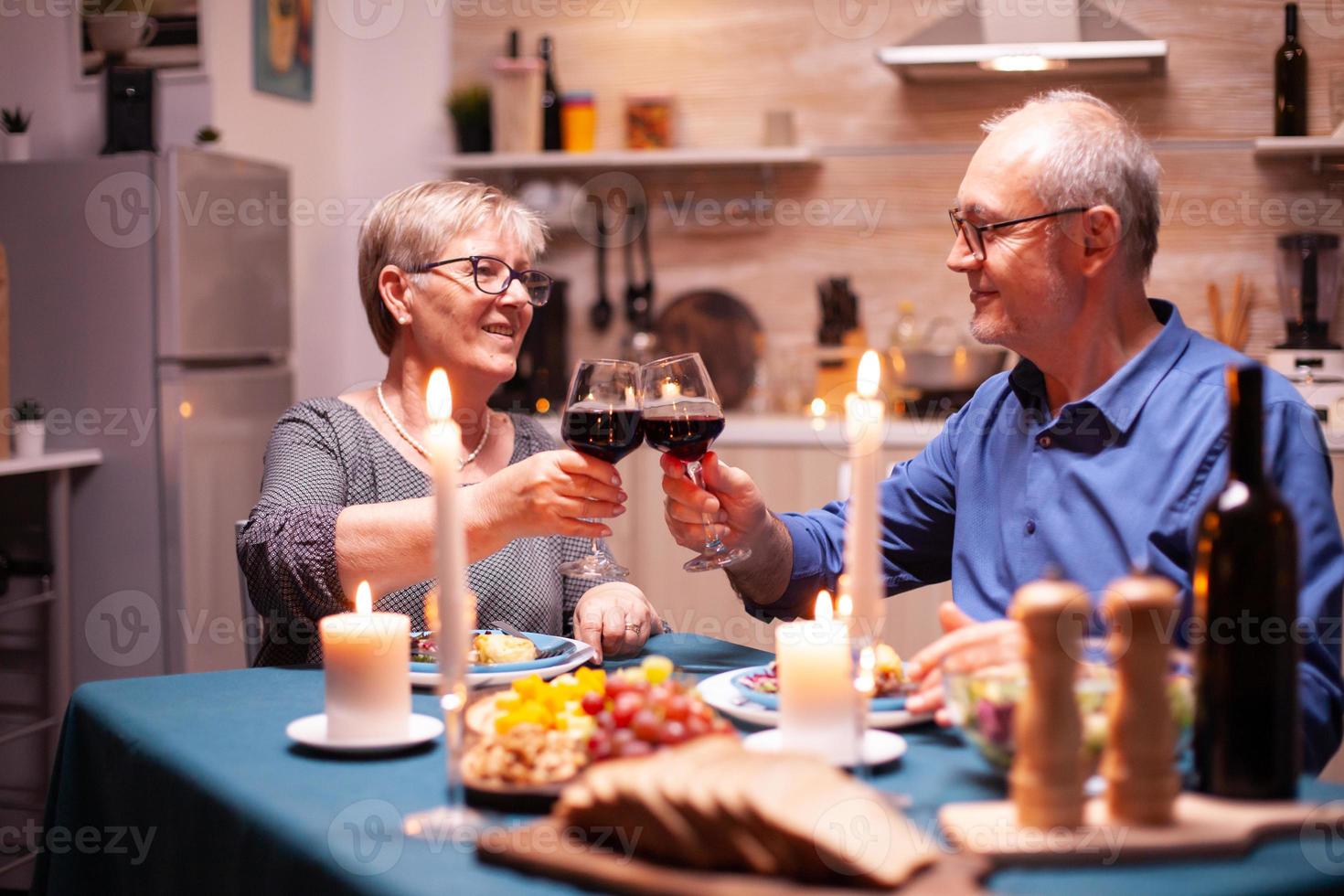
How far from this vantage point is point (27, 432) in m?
3.07

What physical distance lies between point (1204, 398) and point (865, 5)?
274cm

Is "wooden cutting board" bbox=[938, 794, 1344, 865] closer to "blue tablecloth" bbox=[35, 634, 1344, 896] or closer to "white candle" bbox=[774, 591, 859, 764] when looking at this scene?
"blue tablecloth" bbox=[35, 634, 1344, 896]

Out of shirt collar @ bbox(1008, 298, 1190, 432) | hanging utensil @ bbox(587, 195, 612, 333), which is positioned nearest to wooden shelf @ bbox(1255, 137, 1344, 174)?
hanging utensil @ bbox(587, 195, 612, 333)

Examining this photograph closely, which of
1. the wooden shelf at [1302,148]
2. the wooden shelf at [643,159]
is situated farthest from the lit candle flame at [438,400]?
the wooden shelf at [1302,148]

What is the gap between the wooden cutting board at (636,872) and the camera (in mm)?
836

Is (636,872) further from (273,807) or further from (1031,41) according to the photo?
(1031,41)

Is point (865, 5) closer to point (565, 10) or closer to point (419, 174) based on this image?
point (565, 10)

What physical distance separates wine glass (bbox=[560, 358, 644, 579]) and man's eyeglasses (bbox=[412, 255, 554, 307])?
56 centimetres

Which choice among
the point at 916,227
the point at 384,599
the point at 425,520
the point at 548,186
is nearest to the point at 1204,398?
the point at 425,520

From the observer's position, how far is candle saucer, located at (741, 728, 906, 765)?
1127mm

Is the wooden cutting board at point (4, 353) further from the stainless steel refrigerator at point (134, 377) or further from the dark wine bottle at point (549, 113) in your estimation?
the dark wine bottle at point (549, 113)

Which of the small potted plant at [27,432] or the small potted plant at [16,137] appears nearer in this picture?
the small potted plant at [27,432]

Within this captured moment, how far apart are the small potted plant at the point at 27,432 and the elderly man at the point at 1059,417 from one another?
1976mm

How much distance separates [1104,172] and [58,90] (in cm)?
313
